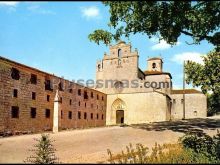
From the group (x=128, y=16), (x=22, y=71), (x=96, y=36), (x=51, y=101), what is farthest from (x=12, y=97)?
(x=128, y=16)

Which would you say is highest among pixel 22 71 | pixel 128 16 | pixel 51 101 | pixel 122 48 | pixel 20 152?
pixel 122 48

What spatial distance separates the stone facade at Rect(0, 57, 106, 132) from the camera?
2969 centimetres

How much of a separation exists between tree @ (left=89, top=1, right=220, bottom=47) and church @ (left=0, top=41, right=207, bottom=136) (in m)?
16.2

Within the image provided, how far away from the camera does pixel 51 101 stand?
37.2m

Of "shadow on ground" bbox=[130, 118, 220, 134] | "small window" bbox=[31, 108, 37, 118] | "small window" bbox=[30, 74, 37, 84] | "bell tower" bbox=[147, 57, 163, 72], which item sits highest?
"bell tower" bbox=[147, 57, 163, 72]

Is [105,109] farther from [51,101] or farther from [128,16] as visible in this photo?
[128,16]

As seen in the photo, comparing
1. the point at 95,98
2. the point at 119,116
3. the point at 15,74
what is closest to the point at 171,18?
the point at 15,74

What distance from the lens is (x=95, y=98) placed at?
50.1 m

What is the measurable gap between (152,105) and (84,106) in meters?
12.1

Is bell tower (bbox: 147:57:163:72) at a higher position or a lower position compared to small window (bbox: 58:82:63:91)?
higher

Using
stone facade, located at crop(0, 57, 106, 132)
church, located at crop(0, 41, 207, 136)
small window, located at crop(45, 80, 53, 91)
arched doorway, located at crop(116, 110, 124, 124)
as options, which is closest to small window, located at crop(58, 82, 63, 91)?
stone facade, located at crop(0, 57, 106, 132)

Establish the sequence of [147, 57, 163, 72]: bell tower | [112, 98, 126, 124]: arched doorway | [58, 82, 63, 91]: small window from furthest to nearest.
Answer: [147, 57, 163, 72]: bell tower
[112, 98, 126, 124]: arched doorway
[58, 82, 63, 91]: small window

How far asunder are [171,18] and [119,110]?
38180 millimetres

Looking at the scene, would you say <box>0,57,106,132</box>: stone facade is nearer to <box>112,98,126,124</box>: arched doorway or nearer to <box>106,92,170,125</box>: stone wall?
<box>112,98,126,124</box>: arched doorway
